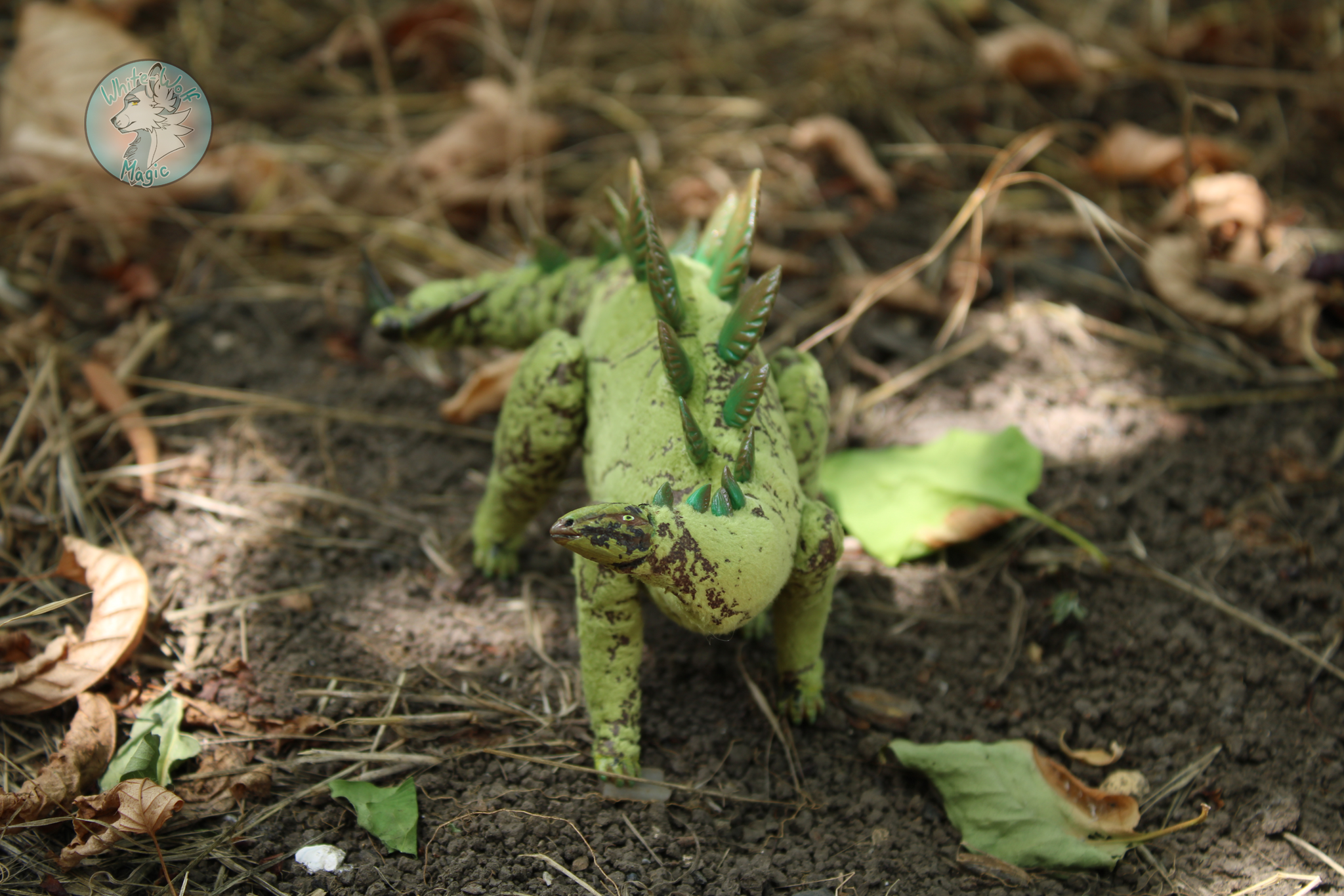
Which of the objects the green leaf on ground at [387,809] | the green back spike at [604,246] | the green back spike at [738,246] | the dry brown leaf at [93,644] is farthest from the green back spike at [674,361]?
the dry brown leaf at [93,644]

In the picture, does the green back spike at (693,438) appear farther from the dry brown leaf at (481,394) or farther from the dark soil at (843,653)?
the dry brown leaf at (481,394)

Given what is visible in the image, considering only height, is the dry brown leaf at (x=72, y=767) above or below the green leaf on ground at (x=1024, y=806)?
above

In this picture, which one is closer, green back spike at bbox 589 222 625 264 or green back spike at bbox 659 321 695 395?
green back spike at bbox 659 321 695 395

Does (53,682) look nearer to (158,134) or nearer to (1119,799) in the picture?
(158,134)

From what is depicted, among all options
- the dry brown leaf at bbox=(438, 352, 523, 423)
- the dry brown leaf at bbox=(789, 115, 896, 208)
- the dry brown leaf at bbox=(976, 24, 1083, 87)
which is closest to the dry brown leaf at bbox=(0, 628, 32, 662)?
the dry brown leaf at bbox=(438, 352, 523, 423)

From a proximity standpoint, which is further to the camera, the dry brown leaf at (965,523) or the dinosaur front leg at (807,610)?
the dry brown leaf at (965,523)

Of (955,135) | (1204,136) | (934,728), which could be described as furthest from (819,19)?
Result: (934,728)

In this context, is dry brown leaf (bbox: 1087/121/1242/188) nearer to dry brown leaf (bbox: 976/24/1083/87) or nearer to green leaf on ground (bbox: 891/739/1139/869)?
dry brown leaf (bbox: 976/24/1083/87)

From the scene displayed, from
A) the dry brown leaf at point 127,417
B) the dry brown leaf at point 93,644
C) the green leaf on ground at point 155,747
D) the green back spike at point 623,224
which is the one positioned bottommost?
the green leaf on ground at point 155,747
